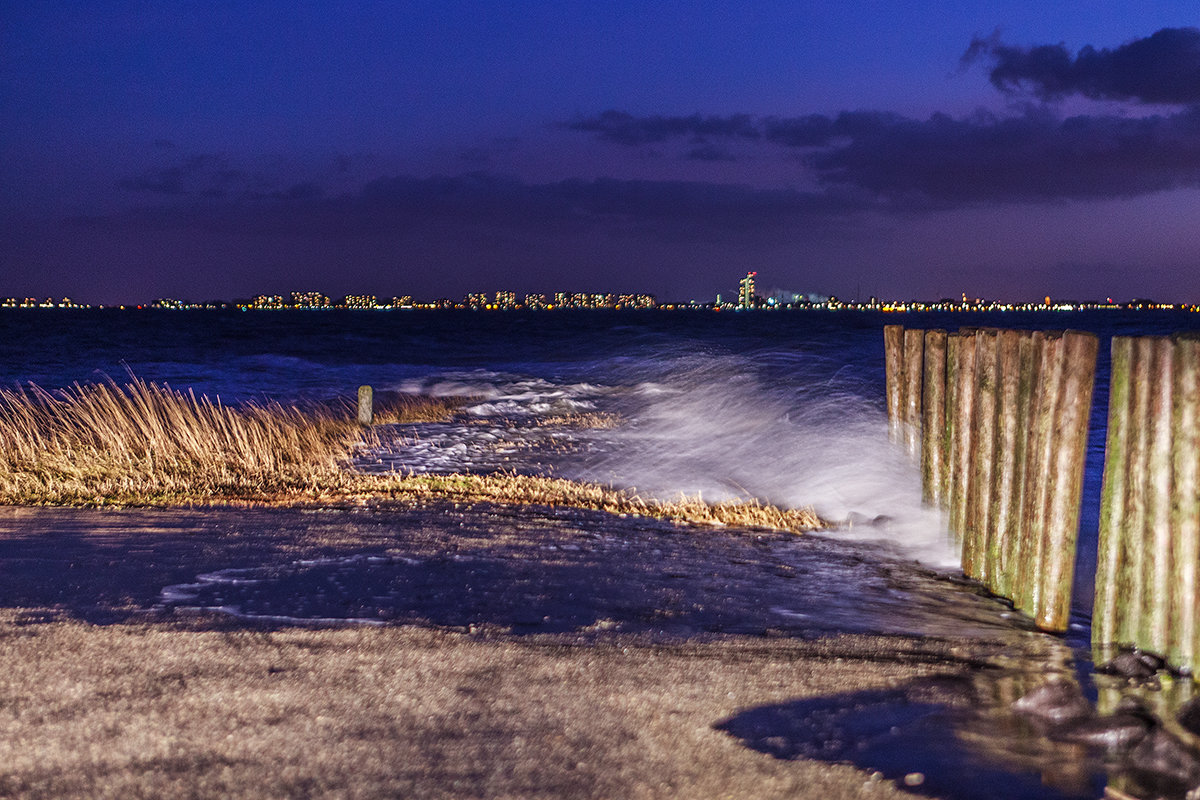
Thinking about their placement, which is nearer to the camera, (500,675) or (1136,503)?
(500,675)

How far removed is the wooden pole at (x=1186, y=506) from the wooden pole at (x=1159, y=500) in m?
0.05

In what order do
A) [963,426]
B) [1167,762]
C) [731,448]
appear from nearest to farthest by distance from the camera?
[1167,762]
[963,426]
[731,448]

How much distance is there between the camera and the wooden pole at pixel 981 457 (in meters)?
7.11

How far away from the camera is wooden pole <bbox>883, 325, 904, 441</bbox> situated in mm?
9844

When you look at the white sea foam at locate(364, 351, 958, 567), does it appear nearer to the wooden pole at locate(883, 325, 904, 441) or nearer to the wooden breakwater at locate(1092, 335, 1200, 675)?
the wooden pole at locate(883, 325, 904, 441)

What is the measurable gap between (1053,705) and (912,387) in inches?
203

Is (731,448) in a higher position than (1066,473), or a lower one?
lower

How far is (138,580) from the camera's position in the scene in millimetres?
6699

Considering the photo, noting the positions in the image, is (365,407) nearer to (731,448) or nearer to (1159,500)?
(731,448)

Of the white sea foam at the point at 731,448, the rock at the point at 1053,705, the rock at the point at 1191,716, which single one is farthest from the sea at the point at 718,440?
the rock at the point at 1191,716

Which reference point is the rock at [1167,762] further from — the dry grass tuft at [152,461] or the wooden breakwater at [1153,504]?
the dry grass tuft at [152,461]

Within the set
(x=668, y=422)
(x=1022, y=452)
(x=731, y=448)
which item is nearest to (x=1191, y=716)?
(x=1022, y=452)

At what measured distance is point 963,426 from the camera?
7.71m

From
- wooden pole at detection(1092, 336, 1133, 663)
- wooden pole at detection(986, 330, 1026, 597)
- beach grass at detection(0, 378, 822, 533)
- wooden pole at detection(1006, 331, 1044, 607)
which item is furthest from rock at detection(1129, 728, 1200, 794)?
beach grass at detection(0, 378, 822, 533)
